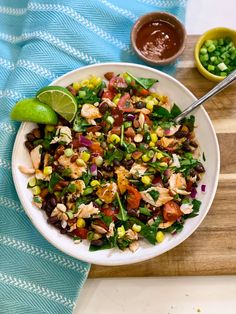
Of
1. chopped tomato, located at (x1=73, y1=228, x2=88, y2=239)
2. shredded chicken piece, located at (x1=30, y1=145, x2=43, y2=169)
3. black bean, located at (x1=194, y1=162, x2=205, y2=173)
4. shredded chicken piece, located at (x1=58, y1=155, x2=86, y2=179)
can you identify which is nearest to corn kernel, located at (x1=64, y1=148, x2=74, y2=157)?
shredded chicken piece, located at (x1=58, y1=155, x2=86, y2=179)

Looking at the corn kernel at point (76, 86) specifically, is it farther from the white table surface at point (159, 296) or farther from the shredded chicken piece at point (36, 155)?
the white table surface at point (159, 296)

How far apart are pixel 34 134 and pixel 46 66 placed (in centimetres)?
39

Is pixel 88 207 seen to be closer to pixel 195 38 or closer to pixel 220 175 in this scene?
pixel 220 175

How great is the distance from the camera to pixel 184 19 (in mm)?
2773

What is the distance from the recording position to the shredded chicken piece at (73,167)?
237 centimetres

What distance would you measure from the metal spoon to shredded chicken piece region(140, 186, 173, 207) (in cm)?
38

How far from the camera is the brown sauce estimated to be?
2623 mm

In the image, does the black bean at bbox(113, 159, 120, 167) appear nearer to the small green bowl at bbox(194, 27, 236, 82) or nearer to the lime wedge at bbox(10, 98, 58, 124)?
the lime wedge at bbox(10, 98, 58, 124)

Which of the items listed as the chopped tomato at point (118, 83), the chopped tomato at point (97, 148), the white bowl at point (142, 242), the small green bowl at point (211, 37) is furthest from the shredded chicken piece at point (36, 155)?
the small green bowl at point (211, 37)

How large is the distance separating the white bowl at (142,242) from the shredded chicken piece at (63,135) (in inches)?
6.0

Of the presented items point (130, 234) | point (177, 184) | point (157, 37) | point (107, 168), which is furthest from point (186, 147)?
point (157, 37)

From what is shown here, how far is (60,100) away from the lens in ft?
7.86

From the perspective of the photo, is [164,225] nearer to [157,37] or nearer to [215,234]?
[215,234]

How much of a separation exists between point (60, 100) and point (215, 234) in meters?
1.03
